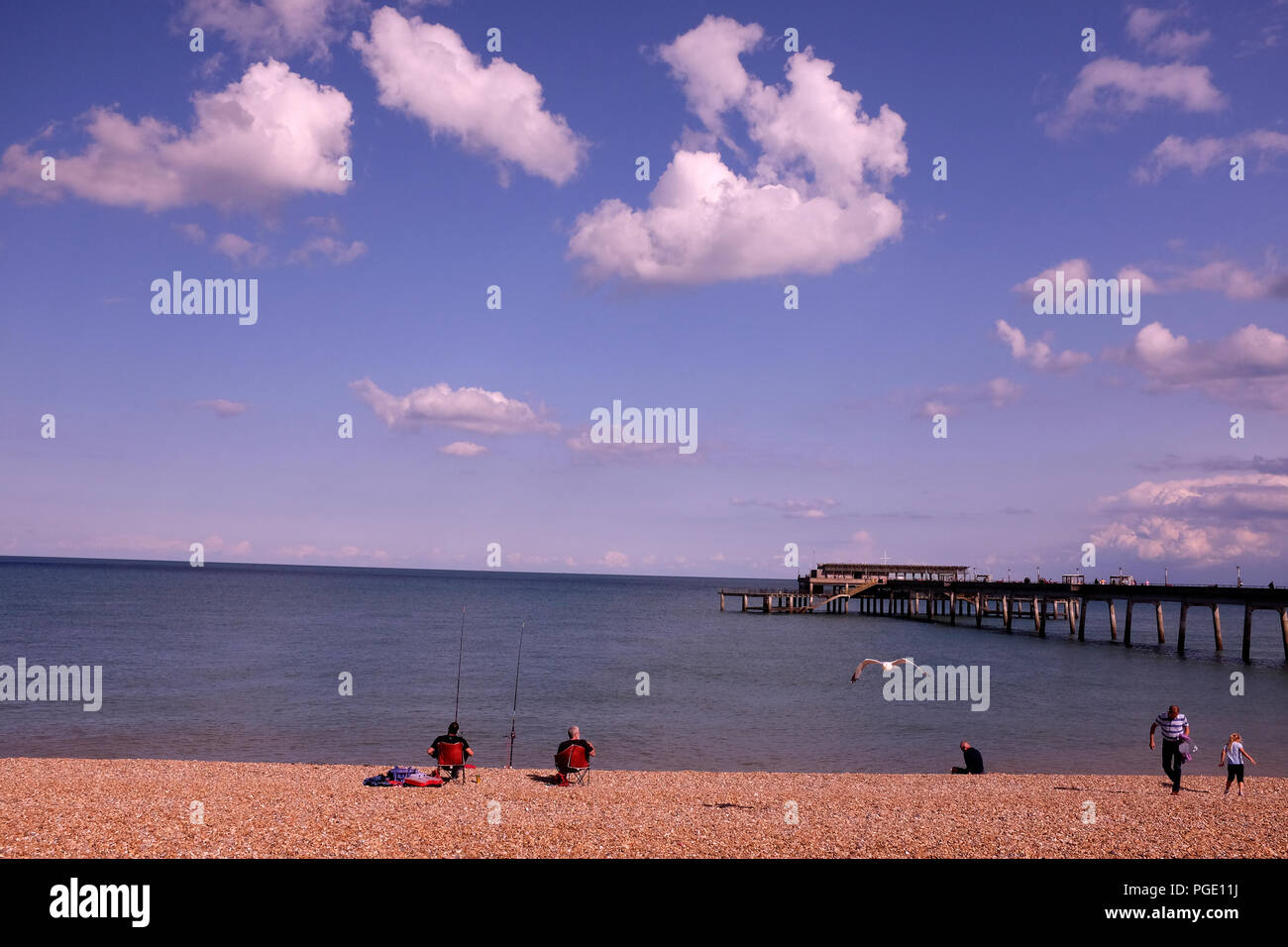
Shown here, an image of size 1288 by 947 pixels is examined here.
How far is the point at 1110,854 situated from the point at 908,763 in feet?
43.1

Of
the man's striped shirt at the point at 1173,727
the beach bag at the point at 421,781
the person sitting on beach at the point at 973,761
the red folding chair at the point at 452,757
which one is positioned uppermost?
the man's striped shirt at the point at 1173,727

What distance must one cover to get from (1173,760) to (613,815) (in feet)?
40.0

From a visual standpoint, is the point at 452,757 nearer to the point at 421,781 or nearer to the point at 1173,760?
the point at 421,781

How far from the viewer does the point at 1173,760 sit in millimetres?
17812

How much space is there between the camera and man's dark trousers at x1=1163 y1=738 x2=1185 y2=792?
17584 mm

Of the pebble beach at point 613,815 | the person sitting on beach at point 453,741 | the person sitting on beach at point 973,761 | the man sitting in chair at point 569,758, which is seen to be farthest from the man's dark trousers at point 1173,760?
the person sitting on beach at point 453,741

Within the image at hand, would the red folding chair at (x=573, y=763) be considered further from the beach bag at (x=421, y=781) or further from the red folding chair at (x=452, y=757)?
the beach bag at (x=421, y=781)

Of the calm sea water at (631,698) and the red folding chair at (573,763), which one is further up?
the red folding chair at (573,763)

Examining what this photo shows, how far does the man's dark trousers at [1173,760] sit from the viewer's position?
17.6m

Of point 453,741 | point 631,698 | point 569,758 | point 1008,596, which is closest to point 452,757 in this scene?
point 453,741

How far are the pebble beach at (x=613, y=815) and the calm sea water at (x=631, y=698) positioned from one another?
4408mm

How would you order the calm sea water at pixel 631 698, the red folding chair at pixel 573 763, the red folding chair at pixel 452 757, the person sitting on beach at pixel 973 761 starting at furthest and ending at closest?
the calm sea water at pixel 631 698 < the person sitting on beach at pixel 973 761 < the red folding chair at pixel 573 763 < the red folding chair at pixel 452 757

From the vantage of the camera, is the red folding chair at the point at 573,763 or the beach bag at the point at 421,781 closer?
the beach bag at the point at 421,781

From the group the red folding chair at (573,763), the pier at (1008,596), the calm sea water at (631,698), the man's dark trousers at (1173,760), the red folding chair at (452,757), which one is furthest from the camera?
the pier at (1008,596)
